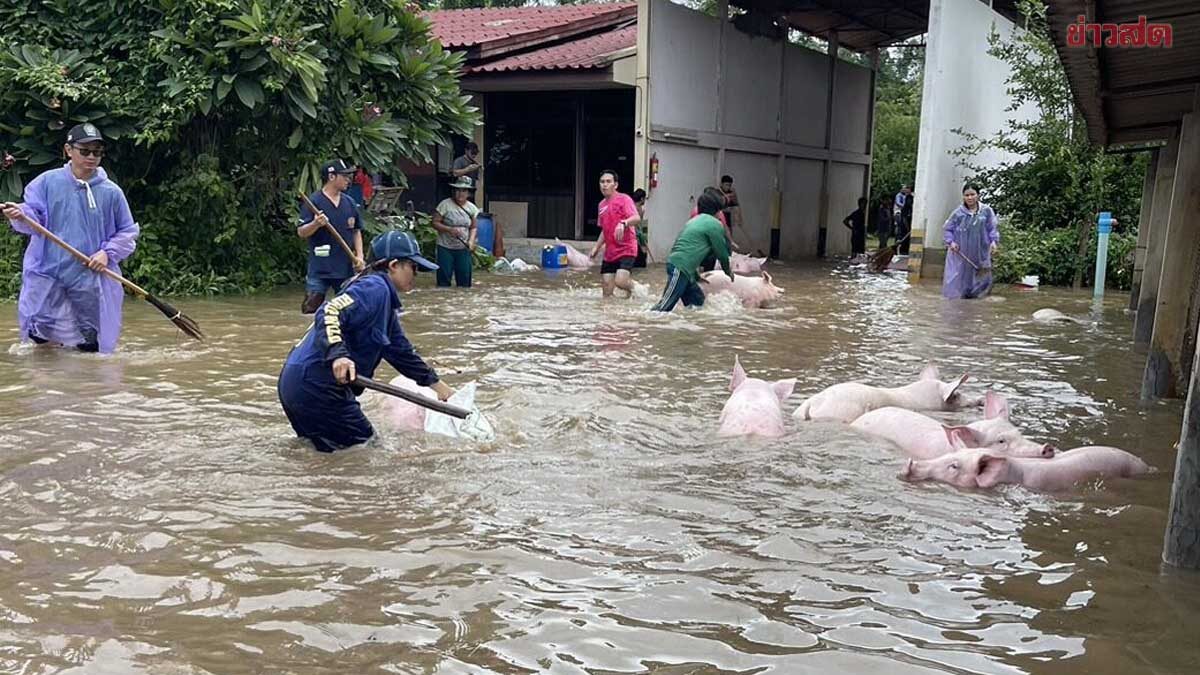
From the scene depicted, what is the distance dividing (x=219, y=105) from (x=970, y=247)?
9644 millimetres

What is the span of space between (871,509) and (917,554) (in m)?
0.61

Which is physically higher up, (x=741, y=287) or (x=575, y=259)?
(x=741, y=287)

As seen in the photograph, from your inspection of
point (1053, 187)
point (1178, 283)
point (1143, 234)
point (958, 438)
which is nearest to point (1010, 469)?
point (958, 438)

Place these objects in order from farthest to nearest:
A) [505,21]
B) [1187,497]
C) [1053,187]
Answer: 1. [505,21]
2. [1053,187]
3. [1187,497]

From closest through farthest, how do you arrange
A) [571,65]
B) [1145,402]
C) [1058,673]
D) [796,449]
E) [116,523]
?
[1058,673], [116,523], [796,449], [1145,402], [571,65]

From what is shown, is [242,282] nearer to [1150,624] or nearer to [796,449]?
[796,449]

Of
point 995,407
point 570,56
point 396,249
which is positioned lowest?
point 995,407

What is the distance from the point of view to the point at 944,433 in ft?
19.5

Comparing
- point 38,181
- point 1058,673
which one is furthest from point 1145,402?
point 38,181

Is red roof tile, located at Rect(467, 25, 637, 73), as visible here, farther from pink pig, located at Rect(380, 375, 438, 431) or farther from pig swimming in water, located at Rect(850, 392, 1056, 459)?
pig swimming in water, located at Rect(850, 392, 1056, 459)

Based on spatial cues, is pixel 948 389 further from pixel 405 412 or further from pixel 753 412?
pixel 405 412

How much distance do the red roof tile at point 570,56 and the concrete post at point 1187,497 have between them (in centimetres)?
1492

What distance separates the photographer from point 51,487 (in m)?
4.92

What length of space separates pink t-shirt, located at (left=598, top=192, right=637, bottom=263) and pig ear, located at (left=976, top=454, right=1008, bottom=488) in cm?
795
